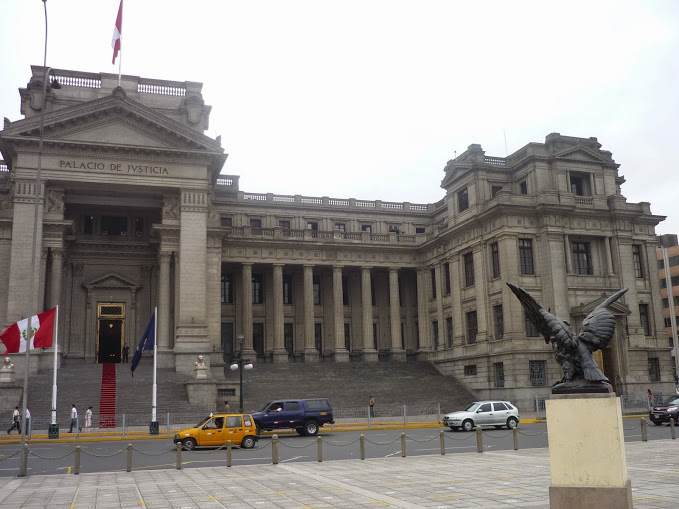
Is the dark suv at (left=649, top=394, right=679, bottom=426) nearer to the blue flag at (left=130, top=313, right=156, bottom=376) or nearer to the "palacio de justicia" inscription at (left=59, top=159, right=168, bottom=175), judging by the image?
the blue flag at (left=130, top=313, right=156, bottom=376)

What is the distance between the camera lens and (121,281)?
54031 mm

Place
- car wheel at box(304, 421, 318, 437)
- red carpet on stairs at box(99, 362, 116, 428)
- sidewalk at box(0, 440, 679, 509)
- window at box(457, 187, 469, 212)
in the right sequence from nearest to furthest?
sidewalk at box(0, 440, 679, 509), car wheel at box(304, 421, 318, 437), red carpet on stairs at box(99, 362, 116, 428), window at box(457, 187, 469, 212)

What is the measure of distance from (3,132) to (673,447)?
42.3 metres

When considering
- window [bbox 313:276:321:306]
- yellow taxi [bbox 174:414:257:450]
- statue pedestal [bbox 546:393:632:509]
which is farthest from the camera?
window [bbox 313:276:321:306]

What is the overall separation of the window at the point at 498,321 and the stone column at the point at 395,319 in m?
12.0

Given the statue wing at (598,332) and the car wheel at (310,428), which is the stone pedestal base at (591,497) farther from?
the car wheel at (310,428)

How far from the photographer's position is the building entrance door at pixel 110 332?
53.5 metres

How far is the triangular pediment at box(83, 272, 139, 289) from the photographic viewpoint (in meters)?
53.3

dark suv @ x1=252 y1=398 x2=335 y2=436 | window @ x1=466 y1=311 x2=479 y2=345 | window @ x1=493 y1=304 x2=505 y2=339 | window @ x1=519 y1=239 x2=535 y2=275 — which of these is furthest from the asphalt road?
window @ x1=466 y1=311 x2=479 y2=345

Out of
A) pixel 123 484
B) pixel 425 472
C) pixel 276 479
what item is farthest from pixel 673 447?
pixel 123 484

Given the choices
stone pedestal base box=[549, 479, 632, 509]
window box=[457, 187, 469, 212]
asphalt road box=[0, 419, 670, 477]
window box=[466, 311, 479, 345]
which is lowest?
asphalt road box=[0, 419, 670, 477]

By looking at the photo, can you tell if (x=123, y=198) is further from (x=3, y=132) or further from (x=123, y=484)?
(x=123, y=484)

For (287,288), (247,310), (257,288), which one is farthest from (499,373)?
(257,288)

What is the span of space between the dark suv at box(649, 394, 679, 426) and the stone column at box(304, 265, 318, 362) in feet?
92.8
